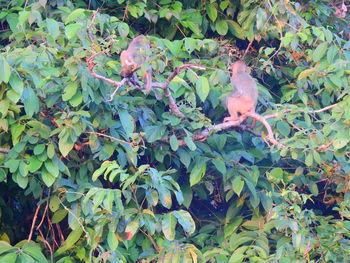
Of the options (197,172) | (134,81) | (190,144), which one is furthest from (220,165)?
(134,81)

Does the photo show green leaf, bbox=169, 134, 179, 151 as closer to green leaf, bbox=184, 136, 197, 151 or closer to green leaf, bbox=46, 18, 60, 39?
green leaf, bbox=184, 136, 197, 151

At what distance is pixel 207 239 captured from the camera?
440 centimetres

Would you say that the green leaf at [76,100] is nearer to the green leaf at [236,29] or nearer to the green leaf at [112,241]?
the green leaf at [112,241]

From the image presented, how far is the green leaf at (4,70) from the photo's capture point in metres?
3.23

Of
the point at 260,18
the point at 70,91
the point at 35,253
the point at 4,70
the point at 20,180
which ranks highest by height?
the point at 4,70

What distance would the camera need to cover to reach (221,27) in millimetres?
5055

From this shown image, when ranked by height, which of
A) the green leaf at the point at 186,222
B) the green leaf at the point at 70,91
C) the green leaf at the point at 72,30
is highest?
the green leaf at the point at 72,30

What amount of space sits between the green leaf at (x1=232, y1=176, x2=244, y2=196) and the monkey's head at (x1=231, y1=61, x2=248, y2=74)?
92 centimetres

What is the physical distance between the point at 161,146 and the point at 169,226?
843 mm

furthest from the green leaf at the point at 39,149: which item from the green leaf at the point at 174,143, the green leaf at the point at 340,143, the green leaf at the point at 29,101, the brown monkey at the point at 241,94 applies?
the green leaf at the point at 340,143

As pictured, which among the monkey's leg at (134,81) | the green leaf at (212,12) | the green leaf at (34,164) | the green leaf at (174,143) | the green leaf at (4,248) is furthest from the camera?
the green leaf at (212,12)

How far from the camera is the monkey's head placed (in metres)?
4.66

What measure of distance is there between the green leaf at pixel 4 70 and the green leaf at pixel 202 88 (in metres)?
1.09

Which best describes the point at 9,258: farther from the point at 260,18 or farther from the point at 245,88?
the point at 260,18
